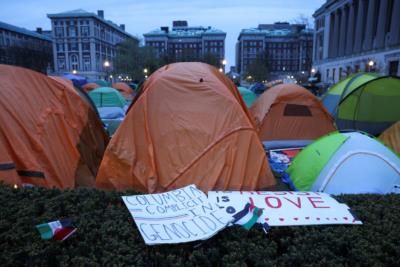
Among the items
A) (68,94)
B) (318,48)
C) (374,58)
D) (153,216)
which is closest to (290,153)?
(68,94)

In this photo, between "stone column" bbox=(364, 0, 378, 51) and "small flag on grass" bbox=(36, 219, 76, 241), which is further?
"stone column" bbox=(364, 0, 378, 51)

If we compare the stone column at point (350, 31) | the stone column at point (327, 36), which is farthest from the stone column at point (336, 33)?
the stone column at point (350, 31)

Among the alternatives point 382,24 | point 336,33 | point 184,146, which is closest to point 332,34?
point 336,33

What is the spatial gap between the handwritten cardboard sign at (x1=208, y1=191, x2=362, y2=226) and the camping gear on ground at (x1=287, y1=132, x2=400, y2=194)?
5.01 ft

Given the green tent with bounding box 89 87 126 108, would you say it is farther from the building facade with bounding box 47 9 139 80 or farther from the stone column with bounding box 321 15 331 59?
the building facade with bounding box 47 9 139 80

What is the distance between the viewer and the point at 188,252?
2094mm

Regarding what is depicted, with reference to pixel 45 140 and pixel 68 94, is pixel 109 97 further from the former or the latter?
pixel 45 140

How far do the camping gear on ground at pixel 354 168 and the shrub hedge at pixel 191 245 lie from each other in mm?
1818

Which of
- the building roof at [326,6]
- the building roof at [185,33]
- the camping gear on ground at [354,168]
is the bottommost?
the camping gear on ground at [354,168]

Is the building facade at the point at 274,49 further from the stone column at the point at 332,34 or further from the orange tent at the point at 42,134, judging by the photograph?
the orange tent at the point at 42,134

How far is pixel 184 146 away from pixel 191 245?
7.61 feet

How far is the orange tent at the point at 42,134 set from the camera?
13.8ft

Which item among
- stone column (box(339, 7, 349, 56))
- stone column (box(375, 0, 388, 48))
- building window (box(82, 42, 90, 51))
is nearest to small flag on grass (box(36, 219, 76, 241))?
stone column (box(375, 0, 388, 48))

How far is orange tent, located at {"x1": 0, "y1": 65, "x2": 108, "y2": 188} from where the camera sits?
13.8 ft
